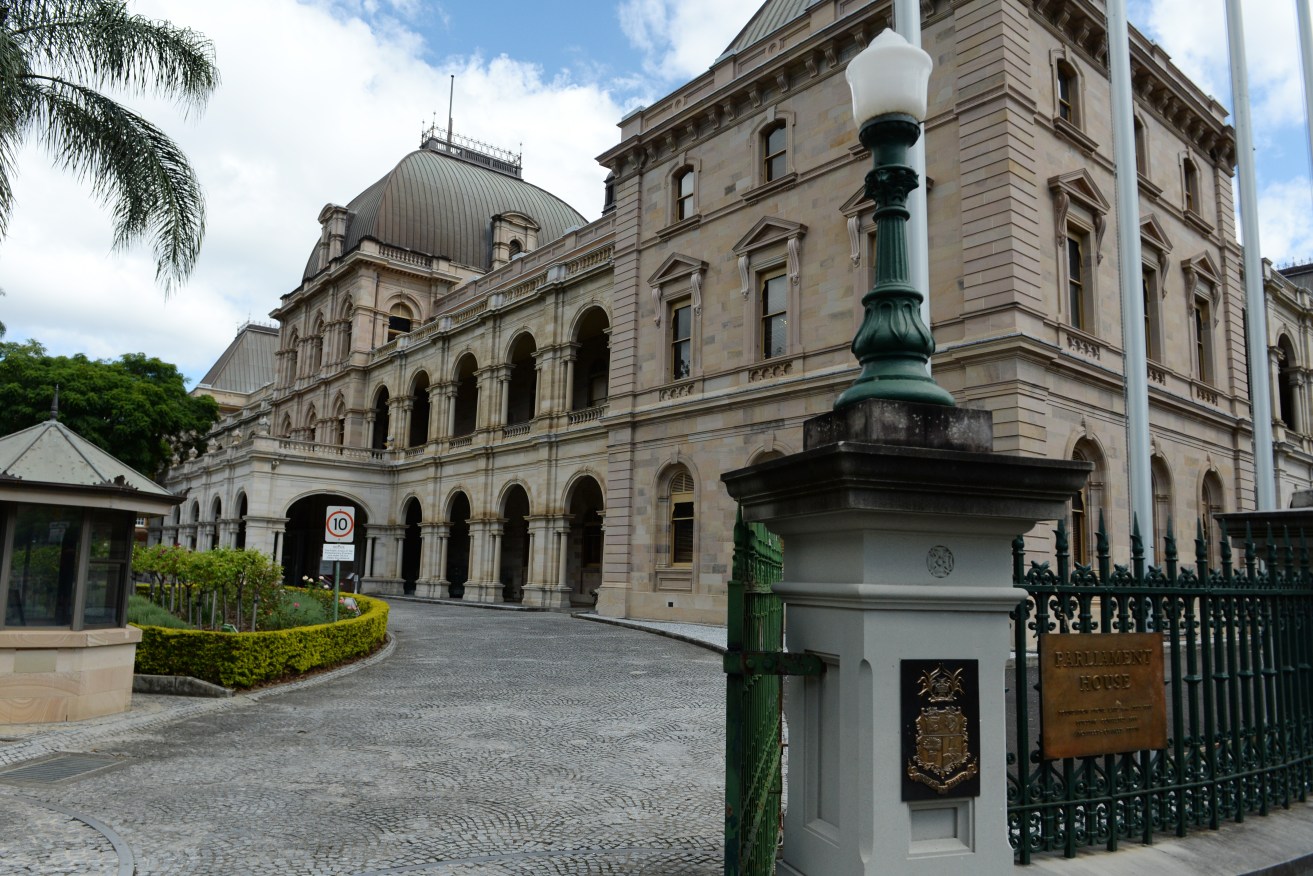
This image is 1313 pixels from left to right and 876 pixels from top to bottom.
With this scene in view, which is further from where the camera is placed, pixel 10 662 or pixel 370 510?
pixel 370 510

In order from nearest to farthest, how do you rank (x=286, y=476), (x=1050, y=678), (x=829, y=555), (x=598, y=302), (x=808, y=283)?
(x=829, y=555) → (x=1050, y=678) → (x=808, y=283) → (x=598, y=302) → (x=286, y=476)

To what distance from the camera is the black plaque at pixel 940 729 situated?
10.4ft

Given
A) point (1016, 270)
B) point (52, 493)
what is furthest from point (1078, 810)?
point (1016, 270)

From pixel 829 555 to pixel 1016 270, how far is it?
14.7m

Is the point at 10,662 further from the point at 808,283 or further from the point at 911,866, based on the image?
the point at 808,283

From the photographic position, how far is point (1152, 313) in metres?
20.7

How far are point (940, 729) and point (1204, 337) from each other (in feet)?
77.3

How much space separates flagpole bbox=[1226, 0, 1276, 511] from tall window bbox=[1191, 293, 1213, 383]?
389 inches

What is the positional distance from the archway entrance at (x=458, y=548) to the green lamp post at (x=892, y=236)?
3404 centimetres

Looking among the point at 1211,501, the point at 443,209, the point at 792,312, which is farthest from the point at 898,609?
the point at 443,209

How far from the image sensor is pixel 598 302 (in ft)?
92.6

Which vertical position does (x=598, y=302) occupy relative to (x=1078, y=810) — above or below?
above

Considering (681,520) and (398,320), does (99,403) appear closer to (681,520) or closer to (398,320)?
(398,320)

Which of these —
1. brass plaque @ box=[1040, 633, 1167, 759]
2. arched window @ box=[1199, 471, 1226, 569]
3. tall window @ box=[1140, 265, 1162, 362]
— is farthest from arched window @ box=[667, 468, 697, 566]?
brass plaque @ box=[1040, 633, 1167, 759]
